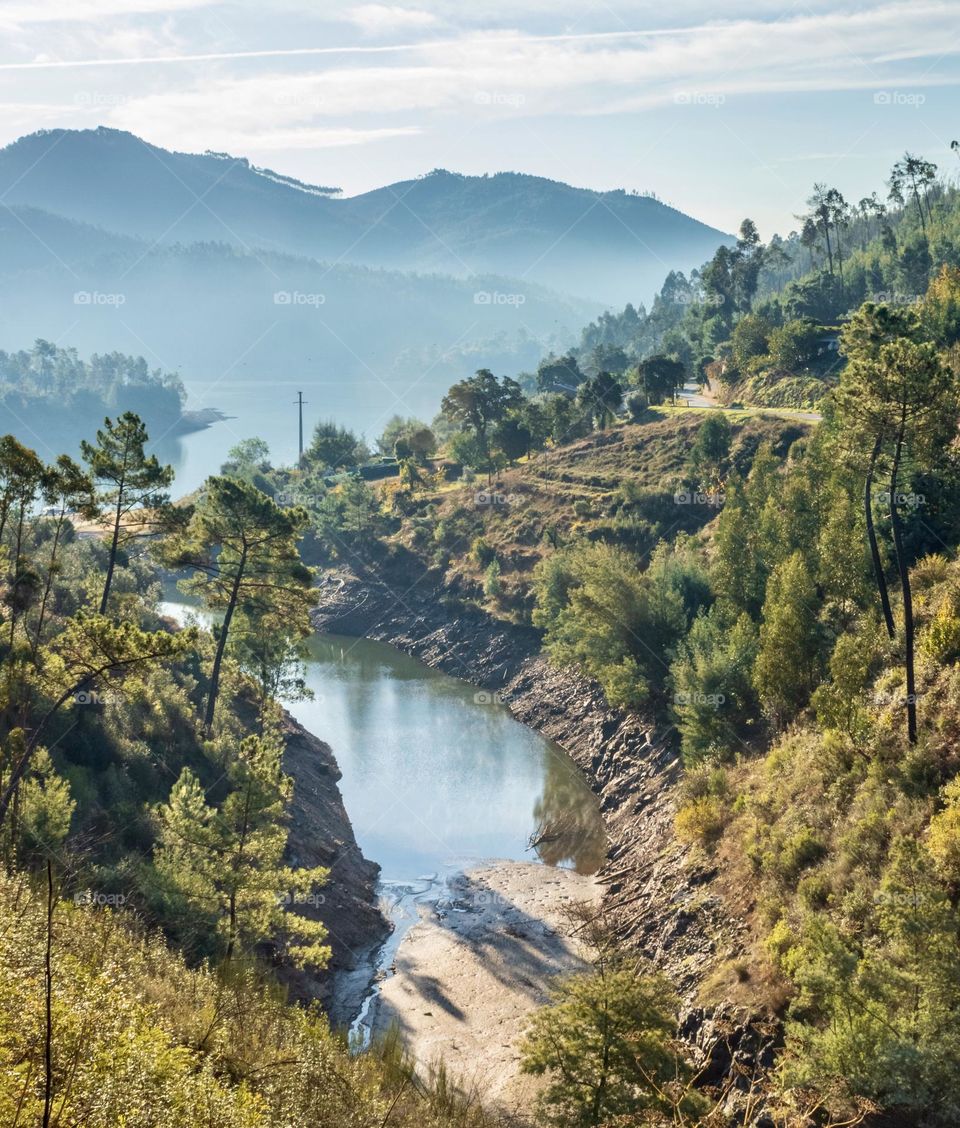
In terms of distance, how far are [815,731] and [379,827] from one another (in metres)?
22.2

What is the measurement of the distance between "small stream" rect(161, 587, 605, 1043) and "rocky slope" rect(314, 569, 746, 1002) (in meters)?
1.36

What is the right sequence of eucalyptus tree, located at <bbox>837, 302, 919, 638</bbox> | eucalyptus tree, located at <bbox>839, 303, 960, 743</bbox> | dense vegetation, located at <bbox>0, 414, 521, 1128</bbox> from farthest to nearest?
eucalyptus tree, located at <bbox>837, 302, 919, 638</bbox>, eucalyptus tree, located at <bbox>839, 303, 960, 743</bbox>, dense vegetation, located at <bbox>0, 414, 521, 1128</bbox>

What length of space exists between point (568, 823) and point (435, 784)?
337 inches

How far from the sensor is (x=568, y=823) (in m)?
48.9

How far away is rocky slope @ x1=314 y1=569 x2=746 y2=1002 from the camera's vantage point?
3391 cm

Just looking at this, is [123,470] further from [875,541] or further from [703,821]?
[875,541]

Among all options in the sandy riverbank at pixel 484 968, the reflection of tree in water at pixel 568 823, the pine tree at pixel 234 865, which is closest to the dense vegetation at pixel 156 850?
the pine tree at pixel 234 865

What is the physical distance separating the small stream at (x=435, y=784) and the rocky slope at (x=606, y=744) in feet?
4.47

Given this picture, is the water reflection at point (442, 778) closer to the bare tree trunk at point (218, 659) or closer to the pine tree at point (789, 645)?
the bare tree trunk at point (218, 659)

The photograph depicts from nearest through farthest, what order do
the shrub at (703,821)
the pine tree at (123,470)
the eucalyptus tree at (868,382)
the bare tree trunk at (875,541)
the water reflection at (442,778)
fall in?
the eucalyptus tree at (868,382) < the bare tree trunk at (875,541) < the shrub at (703,821) < the pine tree at (123,470) < the water reflection at (442,778)

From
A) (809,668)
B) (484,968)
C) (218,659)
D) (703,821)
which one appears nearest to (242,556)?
(218,659)

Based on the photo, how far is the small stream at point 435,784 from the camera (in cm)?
4544

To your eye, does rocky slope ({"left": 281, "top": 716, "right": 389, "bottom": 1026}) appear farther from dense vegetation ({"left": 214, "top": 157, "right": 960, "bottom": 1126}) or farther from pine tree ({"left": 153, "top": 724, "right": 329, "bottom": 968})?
dense vegetation ({"left": 214, "top": 157, "right": 960, "bottom": 1126})

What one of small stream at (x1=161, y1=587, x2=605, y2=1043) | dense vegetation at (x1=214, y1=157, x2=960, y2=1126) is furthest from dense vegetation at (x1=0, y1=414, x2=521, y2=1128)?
dense vegetation at (x1=214, y1=157, x2=960, y2=1126)
